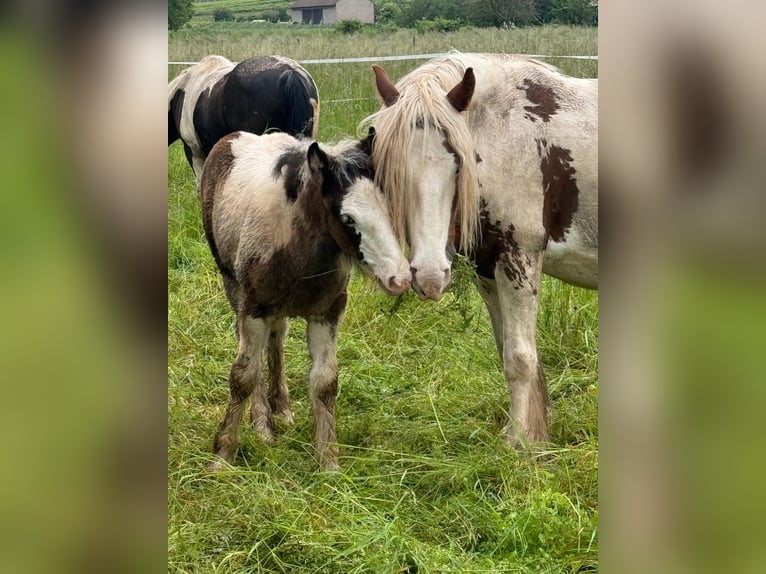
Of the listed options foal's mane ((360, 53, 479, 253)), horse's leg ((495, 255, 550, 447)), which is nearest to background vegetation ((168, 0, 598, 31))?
foal's mane ((360, 53, 479, 253))

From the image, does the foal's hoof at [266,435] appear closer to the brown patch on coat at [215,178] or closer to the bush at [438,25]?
the brown patch on coat at [215,178]

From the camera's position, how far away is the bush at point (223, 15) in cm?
226

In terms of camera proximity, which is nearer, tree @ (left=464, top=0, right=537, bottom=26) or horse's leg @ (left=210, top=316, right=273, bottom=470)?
tree @ (left=464, top=0, right=537, bottom=26)

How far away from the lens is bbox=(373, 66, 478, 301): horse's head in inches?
123

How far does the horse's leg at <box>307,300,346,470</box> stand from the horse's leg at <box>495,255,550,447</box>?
0.78 metres

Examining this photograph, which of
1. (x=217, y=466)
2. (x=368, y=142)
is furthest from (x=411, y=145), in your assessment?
(x=217, y=466)

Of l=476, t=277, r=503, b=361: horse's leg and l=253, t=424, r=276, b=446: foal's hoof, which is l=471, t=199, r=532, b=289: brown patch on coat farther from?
l=253, t=424, r=276, b=446: foal's hoof

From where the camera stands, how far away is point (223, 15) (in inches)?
95.5

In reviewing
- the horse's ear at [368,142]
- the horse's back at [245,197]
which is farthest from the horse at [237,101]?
the horse's ear at [368,142]

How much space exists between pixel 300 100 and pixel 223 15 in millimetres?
2031

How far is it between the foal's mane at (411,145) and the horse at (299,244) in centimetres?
7

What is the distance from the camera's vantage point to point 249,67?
4.41m

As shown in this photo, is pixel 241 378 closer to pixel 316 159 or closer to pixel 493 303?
pixel 316 159
